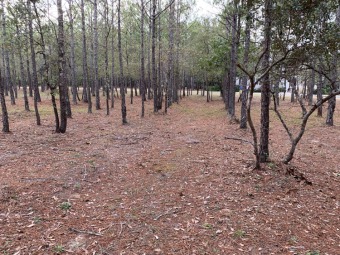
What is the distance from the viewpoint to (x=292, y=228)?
14.2 feet

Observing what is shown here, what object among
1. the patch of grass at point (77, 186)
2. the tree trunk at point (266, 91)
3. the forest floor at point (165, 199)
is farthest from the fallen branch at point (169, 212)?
the tree trunk at point (266, 91)

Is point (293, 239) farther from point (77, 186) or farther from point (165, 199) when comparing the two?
point (77, 186)

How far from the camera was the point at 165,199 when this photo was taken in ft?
17.9

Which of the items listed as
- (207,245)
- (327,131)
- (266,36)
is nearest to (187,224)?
(207,245)

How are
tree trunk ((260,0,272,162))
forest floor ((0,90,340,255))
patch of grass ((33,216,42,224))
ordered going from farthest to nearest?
tree trunk ((260,0,272,162)) < patch of grass ((33,216,42,224)) < forest floor ((0,90,340,255))

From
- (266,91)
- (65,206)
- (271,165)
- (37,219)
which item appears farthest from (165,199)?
(266,91)

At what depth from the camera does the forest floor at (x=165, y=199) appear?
394 cm

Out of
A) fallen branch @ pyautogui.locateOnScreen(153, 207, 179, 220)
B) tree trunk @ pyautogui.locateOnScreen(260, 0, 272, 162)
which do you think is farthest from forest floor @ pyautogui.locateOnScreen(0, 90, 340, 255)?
tree trunk @ pyautogui.locateOnScreen(260, 0, 272, 162)

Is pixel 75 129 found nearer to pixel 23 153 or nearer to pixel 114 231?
pixel 23 153

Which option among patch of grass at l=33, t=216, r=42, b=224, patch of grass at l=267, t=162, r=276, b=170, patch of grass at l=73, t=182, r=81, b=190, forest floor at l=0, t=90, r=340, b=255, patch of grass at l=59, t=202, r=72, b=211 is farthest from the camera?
patch of grass at l=267, t=162, r=276, b=170

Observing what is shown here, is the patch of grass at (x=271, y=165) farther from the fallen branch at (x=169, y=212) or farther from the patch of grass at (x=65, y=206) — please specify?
the patch of grass at (x=65, y=206)

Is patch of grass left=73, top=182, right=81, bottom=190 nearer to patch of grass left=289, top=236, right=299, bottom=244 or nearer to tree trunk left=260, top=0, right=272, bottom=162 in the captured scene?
patch of grass left=289, top=236, right=299, bottom=244

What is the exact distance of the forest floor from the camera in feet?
12.9

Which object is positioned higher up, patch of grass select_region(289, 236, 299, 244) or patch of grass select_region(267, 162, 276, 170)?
patch of grass select_region(267, 162, 276, 170)
